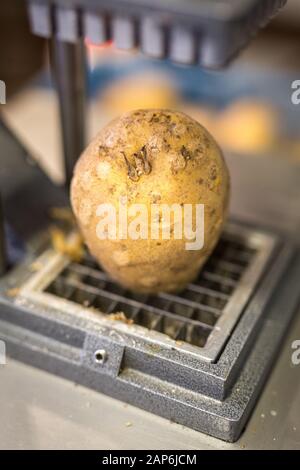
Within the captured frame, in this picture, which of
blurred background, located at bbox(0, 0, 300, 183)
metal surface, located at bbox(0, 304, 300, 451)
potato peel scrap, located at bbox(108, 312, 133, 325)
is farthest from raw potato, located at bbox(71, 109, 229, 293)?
blurred background, located at bbox(0, 0, 300, 183)

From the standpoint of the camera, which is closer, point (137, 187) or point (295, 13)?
point (137, 187)

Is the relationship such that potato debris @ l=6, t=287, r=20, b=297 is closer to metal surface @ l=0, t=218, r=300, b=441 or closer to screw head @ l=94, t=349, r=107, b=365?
metal surface @ l=0, t=218, r=300, b=441

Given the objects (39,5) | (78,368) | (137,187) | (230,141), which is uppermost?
(39,5)

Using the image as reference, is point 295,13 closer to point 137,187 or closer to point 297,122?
point 297,122

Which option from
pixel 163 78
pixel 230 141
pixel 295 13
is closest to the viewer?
pixel 230 141

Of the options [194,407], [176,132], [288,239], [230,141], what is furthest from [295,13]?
[194,407]

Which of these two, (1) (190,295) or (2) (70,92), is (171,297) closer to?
(1) (190,295)
